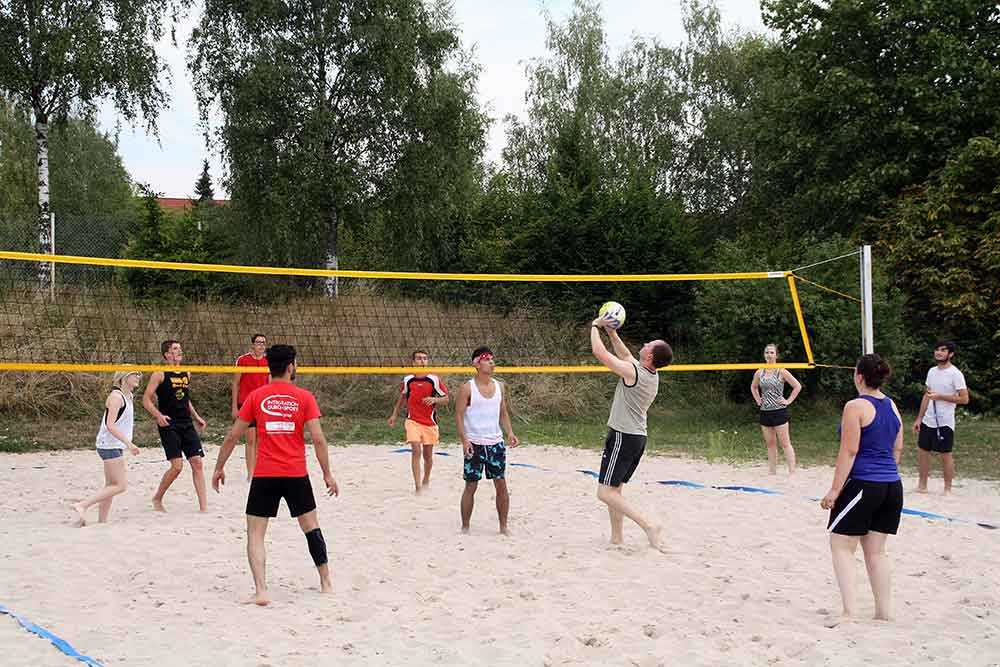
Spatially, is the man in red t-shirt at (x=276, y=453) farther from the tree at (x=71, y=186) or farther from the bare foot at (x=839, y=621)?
the tree at (x=71, y=186)

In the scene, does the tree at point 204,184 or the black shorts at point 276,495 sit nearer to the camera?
the black shorts at point 276,495

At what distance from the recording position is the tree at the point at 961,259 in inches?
602

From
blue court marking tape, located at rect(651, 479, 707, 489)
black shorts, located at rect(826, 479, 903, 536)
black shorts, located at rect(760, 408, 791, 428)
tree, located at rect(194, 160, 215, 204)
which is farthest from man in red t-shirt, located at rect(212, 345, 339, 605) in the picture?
tree, located at rect(194, 160, 215, 204)

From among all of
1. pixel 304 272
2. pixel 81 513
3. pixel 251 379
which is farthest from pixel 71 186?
A: pixel 81 513

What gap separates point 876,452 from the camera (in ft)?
14.9

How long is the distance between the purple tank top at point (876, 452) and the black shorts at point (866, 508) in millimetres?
34

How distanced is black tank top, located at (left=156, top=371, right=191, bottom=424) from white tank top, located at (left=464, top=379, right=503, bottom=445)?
226cm

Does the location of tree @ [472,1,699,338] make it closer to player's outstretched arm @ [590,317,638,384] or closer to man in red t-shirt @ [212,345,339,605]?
player's outstretched arm @ [590,317,638,384]

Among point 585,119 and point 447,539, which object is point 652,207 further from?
point 447,539

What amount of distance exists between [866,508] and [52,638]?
12.5 feet

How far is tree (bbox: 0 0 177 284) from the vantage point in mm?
14680


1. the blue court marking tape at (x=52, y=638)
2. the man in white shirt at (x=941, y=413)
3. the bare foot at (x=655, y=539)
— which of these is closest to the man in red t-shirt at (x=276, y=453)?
the blue court marking tape at (x=52, y=638)

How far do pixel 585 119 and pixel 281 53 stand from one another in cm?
1248

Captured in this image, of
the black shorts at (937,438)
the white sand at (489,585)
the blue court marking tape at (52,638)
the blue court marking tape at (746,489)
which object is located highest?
the black shorts at (937,438)
